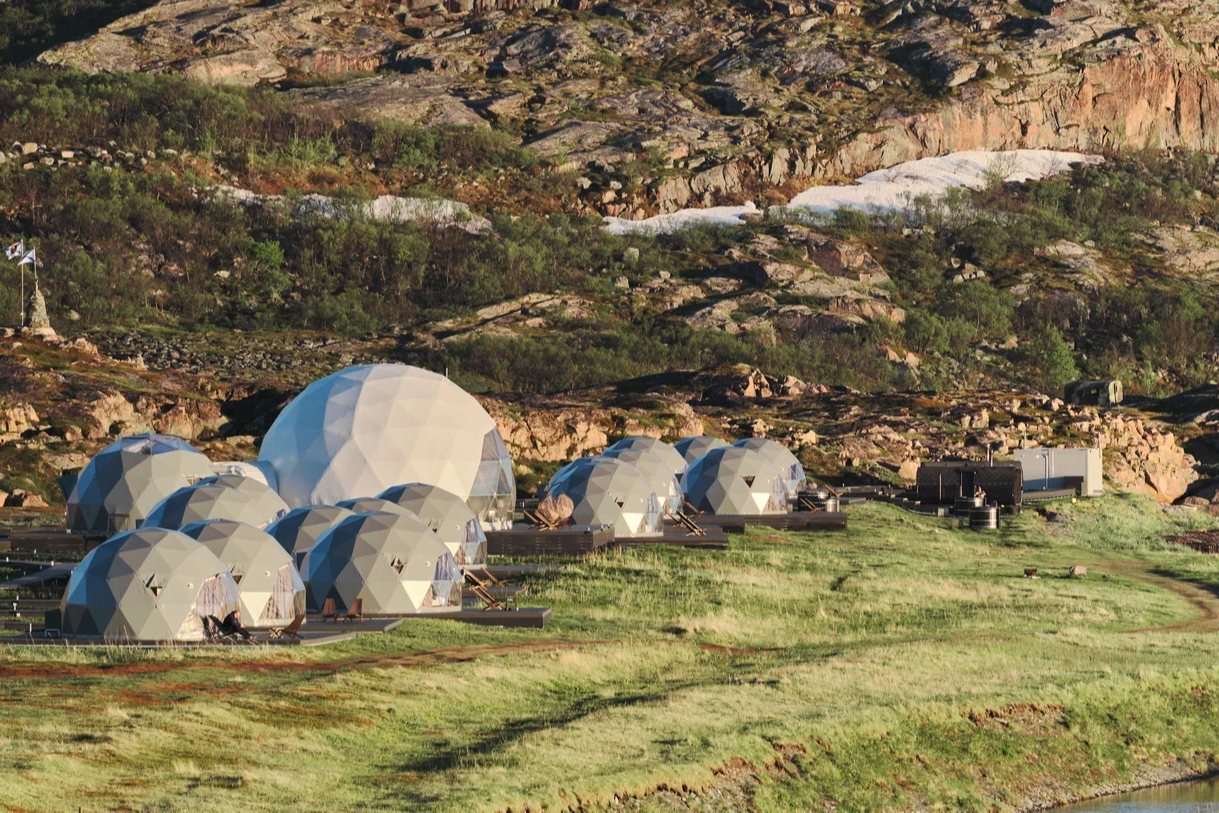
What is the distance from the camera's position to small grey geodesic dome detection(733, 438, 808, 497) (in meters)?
79.6

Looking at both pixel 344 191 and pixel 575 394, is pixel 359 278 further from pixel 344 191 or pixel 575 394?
pixel 575 394

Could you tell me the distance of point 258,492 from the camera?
55.1m

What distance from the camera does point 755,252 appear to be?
181125 millimetres

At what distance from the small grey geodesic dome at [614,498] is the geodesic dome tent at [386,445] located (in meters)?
2.86

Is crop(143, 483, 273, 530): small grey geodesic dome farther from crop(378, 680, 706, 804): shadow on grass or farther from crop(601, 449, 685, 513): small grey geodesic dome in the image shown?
crop(601, 449, 685, 513): small grey geodesic dome

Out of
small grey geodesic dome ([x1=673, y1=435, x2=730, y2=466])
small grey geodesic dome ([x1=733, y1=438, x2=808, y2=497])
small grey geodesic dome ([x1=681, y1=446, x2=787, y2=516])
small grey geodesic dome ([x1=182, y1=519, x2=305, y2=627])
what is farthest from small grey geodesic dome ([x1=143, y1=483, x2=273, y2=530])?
small grey geodesic dome ([x1=673, y1=435, x2=730, y2=466])

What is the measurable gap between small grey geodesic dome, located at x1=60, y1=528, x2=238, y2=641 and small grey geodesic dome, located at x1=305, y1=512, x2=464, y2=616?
5.04 m

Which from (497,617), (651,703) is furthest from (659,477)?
(651,703)

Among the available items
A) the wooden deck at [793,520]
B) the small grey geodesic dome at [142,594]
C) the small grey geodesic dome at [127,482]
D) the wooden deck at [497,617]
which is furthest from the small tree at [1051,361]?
the small grey geodesic dome at [142,594]

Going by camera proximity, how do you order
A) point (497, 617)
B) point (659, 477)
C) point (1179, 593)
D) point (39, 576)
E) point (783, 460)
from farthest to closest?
point (783, 460)
point (659, 477)
point (1179, 593)
point (39, 576)
point (497, 617)

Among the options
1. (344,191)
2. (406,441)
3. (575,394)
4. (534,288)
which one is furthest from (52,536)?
(344,191)

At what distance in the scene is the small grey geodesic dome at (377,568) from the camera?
45.2m

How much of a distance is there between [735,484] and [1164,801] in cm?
3978

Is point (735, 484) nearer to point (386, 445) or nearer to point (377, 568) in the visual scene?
point (386, 445)
